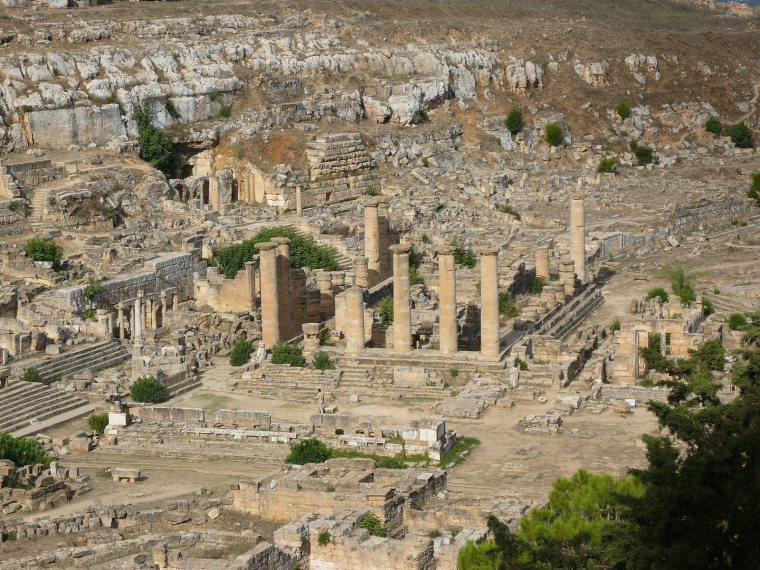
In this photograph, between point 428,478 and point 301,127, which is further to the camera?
point 301,127

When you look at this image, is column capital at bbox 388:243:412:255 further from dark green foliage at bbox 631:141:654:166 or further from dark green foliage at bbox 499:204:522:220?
dark green foliage at bbox 631:141:654:166

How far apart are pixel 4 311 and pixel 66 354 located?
14.0 feet

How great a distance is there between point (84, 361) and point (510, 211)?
97.4ft

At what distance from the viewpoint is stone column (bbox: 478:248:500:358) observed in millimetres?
47094

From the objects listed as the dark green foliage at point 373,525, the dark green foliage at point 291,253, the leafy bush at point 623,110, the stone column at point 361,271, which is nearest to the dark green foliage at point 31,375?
the dark green foliage at point 291,253

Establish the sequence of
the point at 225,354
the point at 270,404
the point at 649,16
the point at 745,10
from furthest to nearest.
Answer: the point at 745,10
the point at 649,16
the point at 225,354
the point at 270,404

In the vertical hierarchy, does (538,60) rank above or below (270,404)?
above

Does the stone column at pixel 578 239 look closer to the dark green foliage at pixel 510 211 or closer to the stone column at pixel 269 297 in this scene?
the dark green foliage at pixel 510 211

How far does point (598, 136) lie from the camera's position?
92.2 meters

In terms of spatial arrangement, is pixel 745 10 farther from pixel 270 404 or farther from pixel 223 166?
pixel 270 404

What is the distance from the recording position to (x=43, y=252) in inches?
2174

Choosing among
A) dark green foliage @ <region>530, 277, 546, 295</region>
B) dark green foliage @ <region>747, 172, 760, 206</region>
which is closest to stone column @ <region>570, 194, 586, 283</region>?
dark green foliage @ <region>530, 277, 546, 295</region>

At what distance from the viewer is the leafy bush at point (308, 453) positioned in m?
38.7

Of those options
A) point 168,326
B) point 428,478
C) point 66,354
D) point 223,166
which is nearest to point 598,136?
point 223,166
